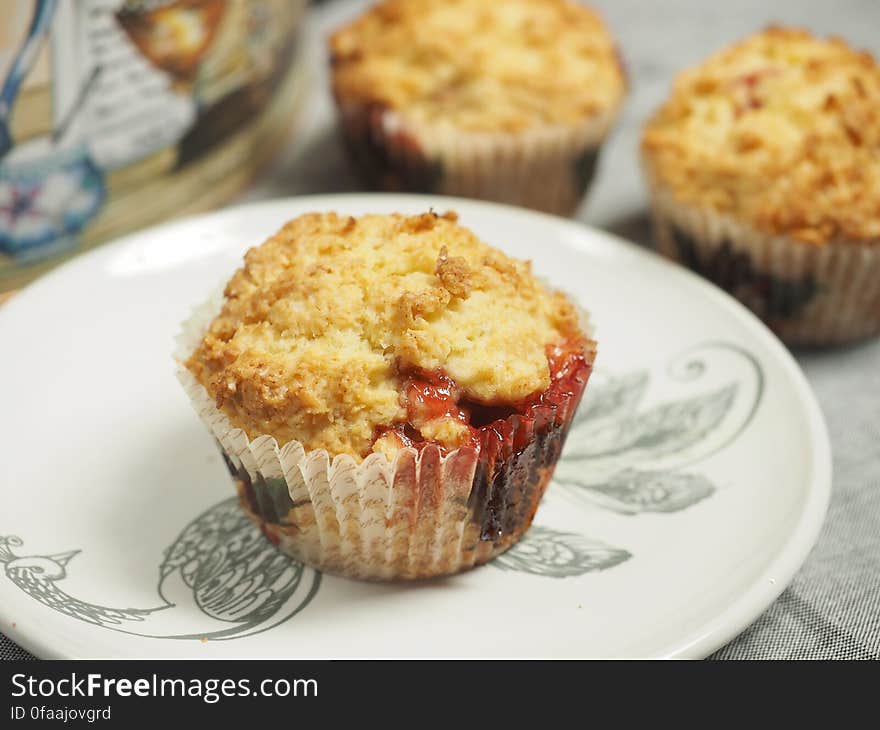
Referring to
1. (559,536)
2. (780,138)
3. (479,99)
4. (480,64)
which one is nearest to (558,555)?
(559,536)

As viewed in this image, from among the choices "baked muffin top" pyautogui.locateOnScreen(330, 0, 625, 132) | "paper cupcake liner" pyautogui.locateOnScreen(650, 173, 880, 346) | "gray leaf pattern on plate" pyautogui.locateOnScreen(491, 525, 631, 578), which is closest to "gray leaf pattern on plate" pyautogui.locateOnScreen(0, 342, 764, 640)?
"gray leaf pattern on plate" pyautogui.locateOnScreen(491, 525, 631, 578)

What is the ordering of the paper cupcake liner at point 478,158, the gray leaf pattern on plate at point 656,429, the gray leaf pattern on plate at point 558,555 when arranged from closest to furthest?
1. the gray leaf pattern on plate at point 558,555
2. the gray leaf pattern on plate at point 656,429
3. the paper cupcake liner at point 478,158

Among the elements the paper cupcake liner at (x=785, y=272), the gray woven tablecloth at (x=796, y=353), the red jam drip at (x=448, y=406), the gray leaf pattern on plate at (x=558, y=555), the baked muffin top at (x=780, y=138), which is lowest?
the gray woven tablecloth at (x=796, y=353)

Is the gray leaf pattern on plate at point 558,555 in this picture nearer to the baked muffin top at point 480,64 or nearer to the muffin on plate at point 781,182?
the muffin on plate at point 781,182

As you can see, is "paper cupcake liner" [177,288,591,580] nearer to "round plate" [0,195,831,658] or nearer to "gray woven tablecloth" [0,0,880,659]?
"round plate" [0,195,831,658]

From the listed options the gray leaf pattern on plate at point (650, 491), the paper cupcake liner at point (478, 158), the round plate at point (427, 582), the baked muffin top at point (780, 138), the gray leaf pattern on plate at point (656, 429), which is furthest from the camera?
the paper cupcake liner at point (478, 158)

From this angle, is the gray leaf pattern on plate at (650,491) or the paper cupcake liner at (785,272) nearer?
the gray leaf pattern on plate at (650,491)

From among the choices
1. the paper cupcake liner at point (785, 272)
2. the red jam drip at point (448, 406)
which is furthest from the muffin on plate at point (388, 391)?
the paper cupcake liner at point (785, 272)
